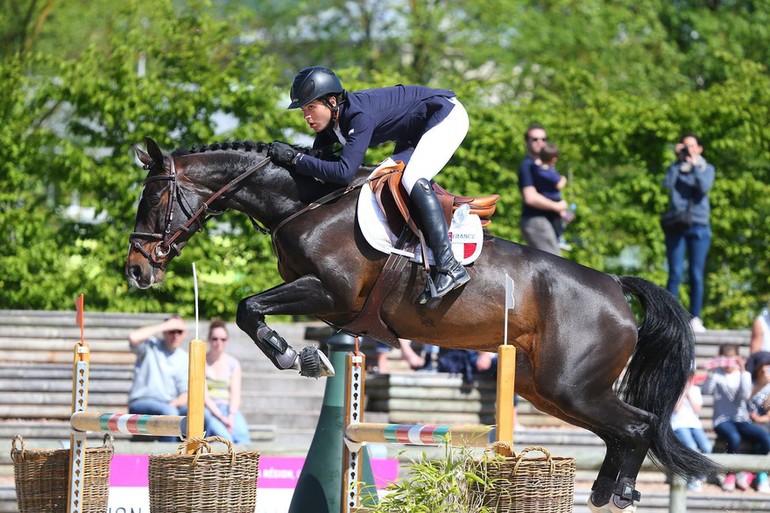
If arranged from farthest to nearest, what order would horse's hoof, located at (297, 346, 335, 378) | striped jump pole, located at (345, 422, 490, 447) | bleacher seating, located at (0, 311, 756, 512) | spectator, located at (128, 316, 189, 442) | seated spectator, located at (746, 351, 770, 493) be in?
bleacher seating, located at (0, 311, 756, 512) < seated spectator, located at (746, 351, 770, 493) < spectator, located at (128, 316, 189, 442) < horse's hoof, located at (297, 346, 335, 378) < striped jump pole, located at (345, 422, 490, 447)

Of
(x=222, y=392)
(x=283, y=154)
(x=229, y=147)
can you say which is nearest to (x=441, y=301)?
(x=283, y=154)

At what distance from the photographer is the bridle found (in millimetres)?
5387

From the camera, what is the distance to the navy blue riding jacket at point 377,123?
533 centimetres

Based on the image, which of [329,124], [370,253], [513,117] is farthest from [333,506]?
[513,117]

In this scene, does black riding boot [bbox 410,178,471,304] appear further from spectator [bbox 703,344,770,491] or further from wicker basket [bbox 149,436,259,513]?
spectator [bbox 703,344,770,491]

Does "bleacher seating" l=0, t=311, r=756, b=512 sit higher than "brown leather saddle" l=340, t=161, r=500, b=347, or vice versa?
"brown leather saddle" l=340, t=161, r=500, b=347

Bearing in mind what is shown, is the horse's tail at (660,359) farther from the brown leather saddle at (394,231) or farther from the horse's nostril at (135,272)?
the horse's nostril at (135,272)

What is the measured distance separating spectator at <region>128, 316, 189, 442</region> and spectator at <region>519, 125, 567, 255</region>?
3.05 m

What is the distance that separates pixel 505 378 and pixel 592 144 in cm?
834

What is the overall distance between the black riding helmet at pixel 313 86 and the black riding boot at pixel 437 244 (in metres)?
0.61

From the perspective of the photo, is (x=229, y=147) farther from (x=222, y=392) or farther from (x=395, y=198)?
(x=222, y=392)

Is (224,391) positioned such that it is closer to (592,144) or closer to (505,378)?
(505,378)

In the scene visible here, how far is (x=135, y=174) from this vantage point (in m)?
11.0

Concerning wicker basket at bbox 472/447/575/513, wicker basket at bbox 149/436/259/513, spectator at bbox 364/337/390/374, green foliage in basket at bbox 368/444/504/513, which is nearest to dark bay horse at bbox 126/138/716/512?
Result: wicker basket at bbox 149/436/259/513
